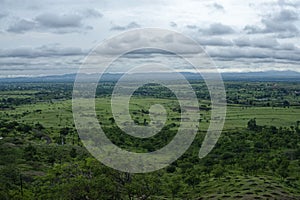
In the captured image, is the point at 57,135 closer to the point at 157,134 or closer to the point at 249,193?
the point at 157,134

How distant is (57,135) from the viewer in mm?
101188

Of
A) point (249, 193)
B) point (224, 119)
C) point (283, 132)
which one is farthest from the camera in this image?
point (224, 119)

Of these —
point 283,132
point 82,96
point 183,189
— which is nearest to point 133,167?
point 183,189

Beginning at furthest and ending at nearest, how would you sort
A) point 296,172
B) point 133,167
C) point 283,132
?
point 283,132 < point 296,172 < point 133,167

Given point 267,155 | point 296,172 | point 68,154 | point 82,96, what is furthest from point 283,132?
point 82,96

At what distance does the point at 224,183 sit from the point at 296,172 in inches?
554

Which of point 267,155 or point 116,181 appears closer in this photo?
point 116,181

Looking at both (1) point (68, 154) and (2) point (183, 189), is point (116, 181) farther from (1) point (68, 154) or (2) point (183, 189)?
(1) point (68, 154)

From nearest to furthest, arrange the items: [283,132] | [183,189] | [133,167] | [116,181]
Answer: [116,181] < [133,167] < [183,189] < [283,132]

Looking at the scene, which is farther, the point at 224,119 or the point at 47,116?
the point at 47,116

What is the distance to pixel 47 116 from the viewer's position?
463 feet

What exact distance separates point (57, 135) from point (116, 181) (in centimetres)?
7222

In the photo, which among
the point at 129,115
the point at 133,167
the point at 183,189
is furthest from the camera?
the point at 129,115

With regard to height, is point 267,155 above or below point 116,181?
below
